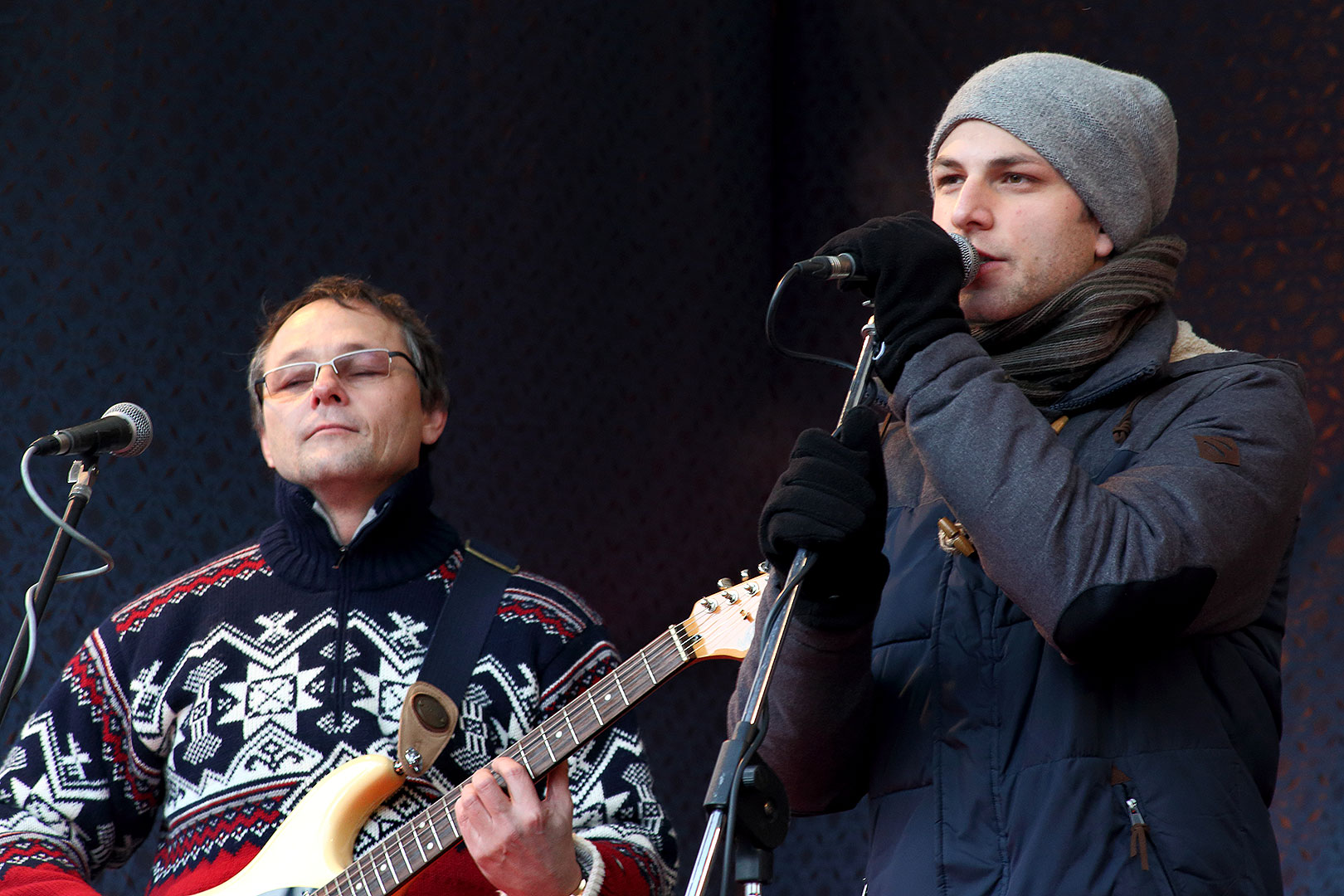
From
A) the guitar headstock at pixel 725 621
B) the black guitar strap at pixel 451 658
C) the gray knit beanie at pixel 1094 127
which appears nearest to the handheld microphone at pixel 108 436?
the black guitar strap at pixel 451 658

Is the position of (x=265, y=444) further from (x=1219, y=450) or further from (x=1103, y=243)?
(x=1219, y=450)

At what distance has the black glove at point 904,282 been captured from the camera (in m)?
1.31

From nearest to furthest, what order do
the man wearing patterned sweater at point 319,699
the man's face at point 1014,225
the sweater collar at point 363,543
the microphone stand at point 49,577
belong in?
the man's face at point 1014,225 < the microphone stand at point 49,577 < the man wearing patterned sweater at point 319,699 < the sweater collar at point 363,543

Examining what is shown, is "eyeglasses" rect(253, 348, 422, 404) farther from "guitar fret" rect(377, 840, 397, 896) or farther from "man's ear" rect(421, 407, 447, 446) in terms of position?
"guitar fret" rect(377, 840, 397, 896)

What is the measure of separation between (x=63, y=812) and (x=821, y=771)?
1386 mm

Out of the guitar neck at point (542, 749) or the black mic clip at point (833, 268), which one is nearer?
the black mic clip at point (833, 268)

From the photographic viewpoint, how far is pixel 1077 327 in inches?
59.7

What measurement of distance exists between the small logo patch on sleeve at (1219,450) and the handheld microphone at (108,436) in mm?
1438

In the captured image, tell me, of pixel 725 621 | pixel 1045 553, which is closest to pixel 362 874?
pixel 725 621

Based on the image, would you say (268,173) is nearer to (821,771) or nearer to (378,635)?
(378,635)

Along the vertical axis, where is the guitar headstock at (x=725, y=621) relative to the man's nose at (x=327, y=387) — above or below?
below

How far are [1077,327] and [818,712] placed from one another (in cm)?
50

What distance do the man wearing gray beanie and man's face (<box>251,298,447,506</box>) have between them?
1.11 metres

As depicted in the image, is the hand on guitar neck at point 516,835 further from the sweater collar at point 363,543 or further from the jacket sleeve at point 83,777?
the jacket sleeve at point 83,777
